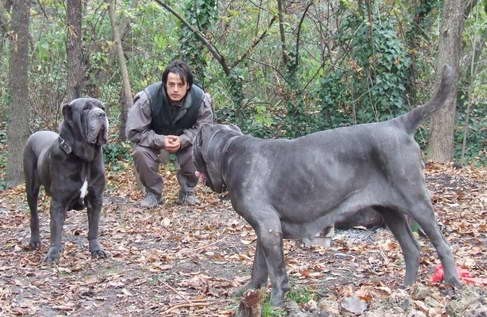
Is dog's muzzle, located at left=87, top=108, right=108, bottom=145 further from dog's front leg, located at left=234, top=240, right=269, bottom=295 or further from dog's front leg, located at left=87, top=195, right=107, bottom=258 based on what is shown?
dog's front leg, located at left=234, top=240, right=269, bottom=295

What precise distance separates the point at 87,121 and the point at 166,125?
2.51m

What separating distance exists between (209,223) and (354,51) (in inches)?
273

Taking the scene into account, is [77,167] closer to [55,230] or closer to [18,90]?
[55,230]

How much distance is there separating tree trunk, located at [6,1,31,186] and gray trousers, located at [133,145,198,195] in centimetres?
462

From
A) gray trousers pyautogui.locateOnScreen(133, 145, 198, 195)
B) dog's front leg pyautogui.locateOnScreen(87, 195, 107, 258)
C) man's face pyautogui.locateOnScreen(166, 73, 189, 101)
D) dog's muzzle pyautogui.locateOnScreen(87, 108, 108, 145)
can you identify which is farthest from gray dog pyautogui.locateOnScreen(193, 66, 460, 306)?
gray trousers pyautogui.locateOnScreen(133, 145, 198, 195)

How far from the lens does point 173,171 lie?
1193 centimetres

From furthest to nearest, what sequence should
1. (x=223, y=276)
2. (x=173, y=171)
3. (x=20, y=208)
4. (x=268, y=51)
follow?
(x=268, y=51), (x=173, y=171), (x=20, y=208), (x=223, y=276)

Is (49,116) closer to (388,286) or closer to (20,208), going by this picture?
(20,208)

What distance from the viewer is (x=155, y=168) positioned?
334 inches

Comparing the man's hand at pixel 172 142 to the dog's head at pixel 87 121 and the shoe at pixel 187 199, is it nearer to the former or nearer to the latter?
the shoe at pixel 187 199

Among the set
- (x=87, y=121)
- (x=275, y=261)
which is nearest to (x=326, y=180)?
(x=275, y=261)

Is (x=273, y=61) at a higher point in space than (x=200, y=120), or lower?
higher

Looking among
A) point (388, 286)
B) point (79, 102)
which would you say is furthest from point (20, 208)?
point (388, 286)

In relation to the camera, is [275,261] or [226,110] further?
[226,110]
